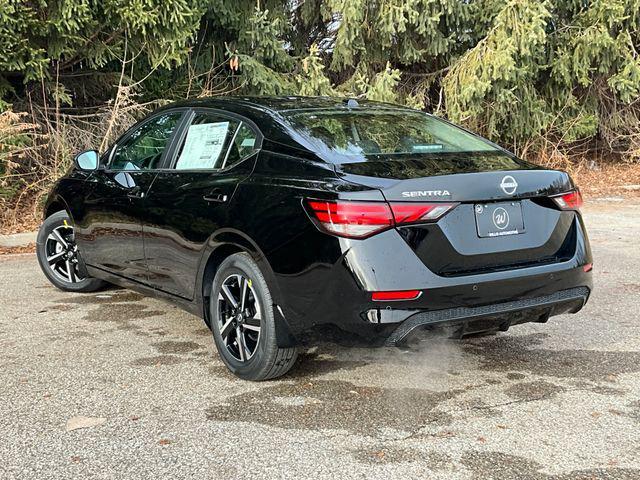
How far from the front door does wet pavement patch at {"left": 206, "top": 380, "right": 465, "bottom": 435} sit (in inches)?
62.0

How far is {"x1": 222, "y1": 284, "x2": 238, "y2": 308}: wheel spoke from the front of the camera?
159 inches

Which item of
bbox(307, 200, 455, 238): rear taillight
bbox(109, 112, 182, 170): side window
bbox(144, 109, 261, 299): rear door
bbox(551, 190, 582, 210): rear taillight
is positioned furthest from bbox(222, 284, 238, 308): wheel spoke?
bbox(551, 190, 582, 210): rear taillight

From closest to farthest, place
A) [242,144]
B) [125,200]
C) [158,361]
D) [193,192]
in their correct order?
[242,144] < [193,192] < [158,361] < [125,200]

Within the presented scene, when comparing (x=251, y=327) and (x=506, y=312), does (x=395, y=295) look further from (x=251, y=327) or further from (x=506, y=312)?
(x=251, y=327)

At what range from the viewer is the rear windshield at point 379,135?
152 inches

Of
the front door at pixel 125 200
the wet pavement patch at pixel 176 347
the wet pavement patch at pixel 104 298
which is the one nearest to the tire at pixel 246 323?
the wet pavement patch at pixel 176 347

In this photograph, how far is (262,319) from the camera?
12.5 feet

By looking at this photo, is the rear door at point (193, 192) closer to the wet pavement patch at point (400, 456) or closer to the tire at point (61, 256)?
the wet pavement patch at point (400, 456)

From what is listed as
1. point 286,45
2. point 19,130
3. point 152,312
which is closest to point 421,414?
point 152,312

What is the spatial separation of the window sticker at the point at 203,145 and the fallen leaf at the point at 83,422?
1627mm

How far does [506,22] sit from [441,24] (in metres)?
1.28

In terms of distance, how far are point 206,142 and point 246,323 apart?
126 centimetres

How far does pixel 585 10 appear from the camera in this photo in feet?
43.9

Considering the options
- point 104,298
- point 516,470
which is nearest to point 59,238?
point 104,298
